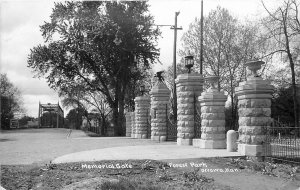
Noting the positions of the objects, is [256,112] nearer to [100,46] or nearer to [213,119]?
[213,119]

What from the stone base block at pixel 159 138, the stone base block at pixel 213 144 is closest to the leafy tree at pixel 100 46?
the stone base block at pixel 159 138

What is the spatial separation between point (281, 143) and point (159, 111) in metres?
11.7

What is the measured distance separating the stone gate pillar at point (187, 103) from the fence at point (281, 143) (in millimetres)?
5792

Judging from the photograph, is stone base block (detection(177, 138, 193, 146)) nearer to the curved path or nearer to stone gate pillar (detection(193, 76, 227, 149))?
stone gate pillar (detection(193, 76, 227, 149))

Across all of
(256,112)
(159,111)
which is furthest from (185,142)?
(256,112)

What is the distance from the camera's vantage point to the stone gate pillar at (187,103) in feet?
58.2

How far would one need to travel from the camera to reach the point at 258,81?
1217 centimetres

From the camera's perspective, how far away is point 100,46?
33000 millimetres

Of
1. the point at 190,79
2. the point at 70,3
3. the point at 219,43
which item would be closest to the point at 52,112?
the point at 70,3

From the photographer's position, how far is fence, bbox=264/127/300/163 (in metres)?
11.4

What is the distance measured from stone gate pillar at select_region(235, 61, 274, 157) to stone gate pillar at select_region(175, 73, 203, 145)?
5.35 metres

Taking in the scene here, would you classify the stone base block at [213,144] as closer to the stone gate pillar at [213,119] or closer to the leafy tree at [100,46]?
the stone gate pillar at [213,119]

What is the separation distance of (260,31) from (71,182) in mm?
28087

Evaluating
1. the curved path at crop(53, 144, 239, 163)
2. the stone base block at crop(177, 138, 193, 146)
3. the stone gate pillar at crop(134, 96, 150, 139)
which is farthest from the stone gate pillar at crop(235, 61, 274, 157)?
the stone gate pillar at crop(134, 96, 150, 139)
